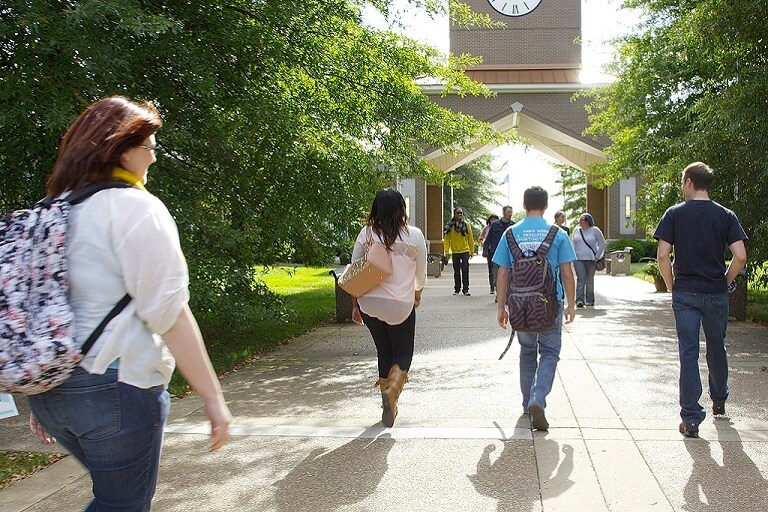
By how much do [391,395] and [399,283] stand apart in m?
0.79

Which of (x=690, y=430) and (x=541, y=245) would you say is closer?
(x=690, y=430)

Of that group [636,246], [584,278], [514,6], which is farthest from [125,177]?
[514,6]

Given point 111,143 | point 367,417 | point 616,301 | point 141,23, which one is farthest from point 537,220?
point 616,301

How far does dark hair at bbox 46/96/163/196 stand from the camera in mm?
2402

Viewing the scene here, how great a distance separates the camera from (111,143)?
2.40 m

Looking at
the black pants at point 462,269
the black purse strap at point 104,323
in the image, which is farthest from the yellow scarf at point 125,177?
the black pants at point 462,269

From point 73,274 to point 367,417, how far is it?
14.7ft

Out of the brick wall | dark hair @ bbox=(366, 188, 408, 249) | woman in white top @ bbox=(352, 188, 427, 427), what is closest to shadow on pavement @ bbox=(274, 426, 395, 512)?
woman in white top @ bbox=(352, 188, 427, 427)

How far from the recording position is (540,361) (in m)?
6.06

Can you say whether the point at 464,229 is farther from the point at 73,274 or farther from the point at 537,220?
the point at 73,274

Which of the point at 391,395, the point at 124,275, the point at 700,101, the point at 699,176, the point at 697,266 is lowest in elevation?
the point at 391,395

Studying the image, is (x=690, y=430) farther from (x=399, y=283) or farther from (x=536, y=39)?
(x=536, y=39)

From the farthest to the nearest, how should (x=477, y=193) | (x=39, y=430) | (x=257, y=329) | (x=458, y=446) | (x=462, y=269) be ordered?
(x=477, y=193), (x=462, y=269), (x=257, y=329), (x=458, y=446), (x=39, y=430)

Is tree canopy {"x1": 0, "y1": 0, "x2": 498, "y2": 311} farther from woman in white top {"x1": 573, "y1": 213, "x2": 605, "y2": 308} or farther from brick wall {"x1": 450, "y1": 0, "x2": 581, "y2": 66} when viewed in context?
brick wall {"x1": 450, "y1": 0, "x2": 581, "y2": 66}
